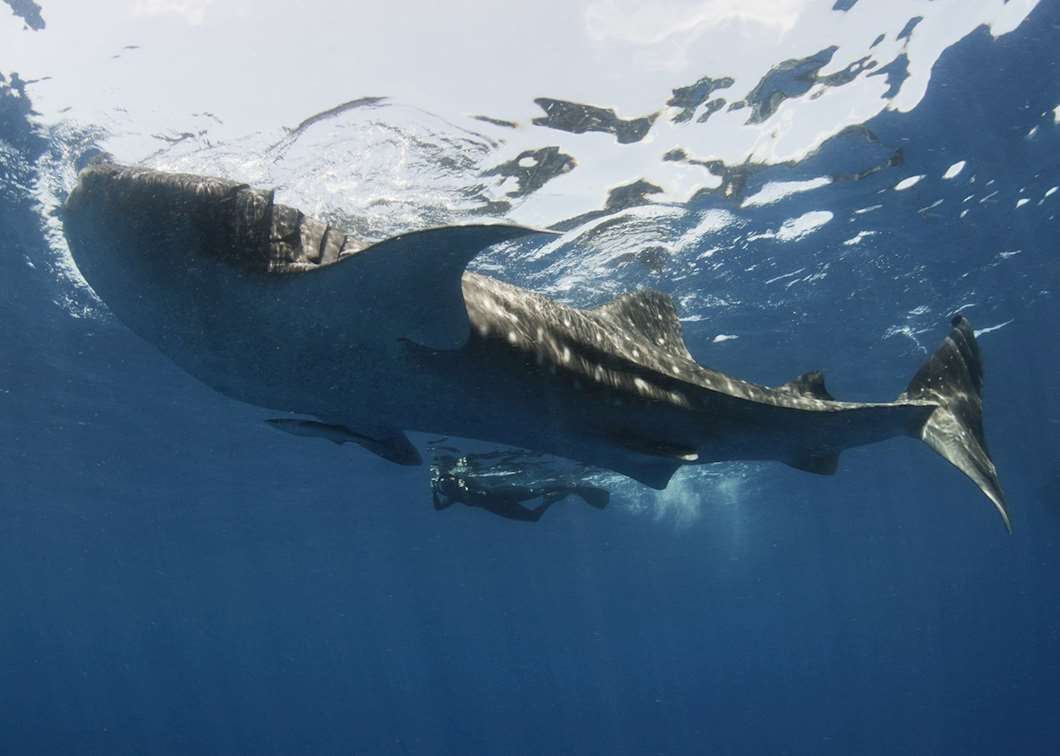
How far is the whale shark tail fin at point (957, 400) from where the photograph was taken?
20.3 feet

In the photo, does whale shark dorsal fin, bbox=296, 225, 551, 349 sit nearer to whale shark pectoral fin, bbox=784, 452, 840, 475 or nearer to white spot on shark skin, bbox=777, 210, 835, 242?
whale shark pectoral fin, bbox=784, 452, 840, 475

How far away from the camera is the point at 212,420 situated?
75.9ft

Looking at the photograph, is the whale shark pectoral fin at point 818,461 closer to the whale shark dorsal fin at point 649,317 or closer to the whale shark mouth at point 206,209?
the whale shark dorsal fin at point 649,317

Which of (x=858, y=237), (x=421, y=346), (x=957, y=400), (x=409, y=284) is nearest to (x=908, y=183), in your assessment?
(x=858, y=237)

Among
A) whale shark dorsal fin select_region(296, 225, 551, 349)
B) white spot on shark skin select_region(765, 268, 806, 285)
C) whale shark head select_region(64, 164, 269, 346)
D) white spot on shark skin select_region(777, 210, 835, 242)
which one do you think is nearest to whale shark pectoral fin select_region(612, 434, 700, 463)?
whale shark dorsal fin select_region(296, 225, 551, 349)

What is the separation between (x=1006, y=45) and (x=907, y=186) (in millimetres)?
3404

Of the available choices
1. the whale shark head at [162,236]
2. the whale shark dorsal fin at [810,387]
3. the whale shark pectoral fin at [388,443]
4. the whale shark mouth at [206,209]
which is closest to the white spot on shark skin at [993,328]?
the whale shark dorsal fin at [810,387]

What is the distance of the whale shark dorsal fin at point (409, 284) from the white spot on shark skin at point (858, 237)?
14274 millimetres

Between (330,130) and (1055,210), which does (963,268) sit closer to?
(1055,210)

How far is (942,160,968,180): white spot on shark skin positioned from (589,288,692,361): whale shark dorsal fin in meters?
10.8

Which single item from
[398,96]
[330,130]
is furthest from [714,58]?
[330,130]

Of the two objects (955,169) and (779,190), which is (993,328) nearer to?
(955,169)

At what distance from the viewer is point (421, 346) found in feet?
13.2

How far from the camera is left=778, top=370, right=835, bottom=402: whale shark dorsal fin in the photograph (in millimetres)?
5988
